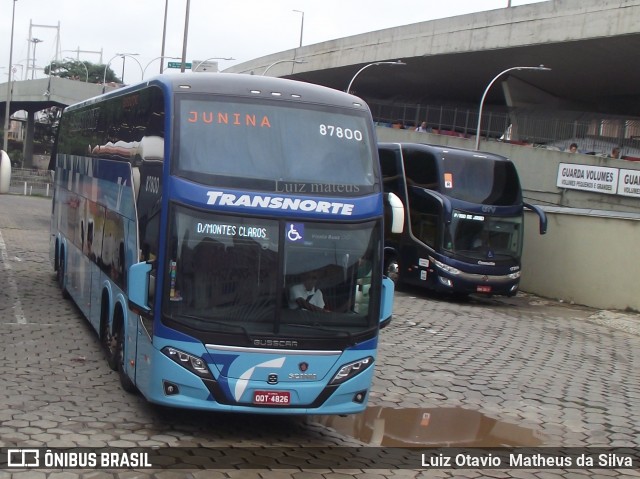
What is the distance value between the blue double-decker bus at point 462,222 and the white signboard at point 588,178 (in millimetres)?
12689

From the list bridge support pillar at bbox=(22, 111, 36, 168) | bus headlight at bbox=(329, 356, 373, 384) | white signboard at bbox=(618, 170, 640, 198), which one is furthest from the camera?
bridge support pillar at bbox=(22, 111, 36, 168)

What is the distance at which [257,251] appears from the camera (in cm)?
807

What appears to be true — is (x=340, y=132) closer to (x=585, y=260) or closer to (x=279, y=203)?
(x=279, y=203)

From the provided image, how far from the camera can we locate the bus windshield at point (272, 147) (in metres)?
8.16

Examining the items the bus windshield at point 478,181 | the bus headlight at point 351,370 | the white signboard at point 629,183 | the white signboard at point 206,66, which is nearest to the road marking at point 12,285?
the bus headlight at point 351,370

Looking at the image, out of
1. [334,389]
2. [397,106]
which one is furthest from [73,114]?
[397,106]

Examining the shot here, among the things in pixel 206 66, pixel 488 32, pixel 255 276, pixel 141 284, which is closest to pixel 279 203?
pixel 255 276

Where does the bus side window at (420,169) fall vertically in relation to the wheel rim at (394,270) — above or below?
above

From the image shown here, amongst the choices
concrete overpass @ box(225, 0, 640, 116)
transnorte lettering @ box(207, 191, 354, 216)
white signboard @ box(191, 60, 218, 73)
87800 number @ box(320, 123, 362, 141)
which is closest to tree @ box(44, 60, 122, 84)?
concrete overpass @ box(225, 0, 640, 116)

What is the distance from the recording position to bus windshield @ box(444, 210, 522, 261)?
21.7 meters

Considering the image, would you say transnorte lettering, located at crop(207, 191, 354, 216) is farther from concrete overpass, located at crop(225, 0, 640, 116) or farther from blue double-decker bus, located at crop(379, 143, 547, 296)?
concrete overpass, located at crop(225, 0, 640, 116)

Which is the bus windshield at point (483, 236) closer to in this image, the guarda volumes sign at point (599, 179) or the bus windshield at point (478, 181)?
→ the bus windshield at point (478, 181)

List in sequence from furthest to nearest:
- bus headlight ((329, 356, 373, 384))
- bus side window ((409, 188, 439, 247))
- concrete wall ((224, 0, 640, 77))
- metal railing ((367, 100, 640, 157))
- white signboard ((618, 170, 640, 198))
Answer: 1. metal railing ((367, 100, 640, 157))
2. concrete wall ((224, 0, 640, 77))
3. white signboard ((618, 170, 640, 198))
4. bus side window ((409, 188, 439, 247))
5. bus headlight ((329, 356, 373, 384))

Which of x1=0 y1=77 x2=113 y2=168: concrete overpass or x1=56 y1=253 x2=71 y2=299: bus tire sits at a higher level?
x1=0 y1=77 x2=113 y2=168: concrete overpass
